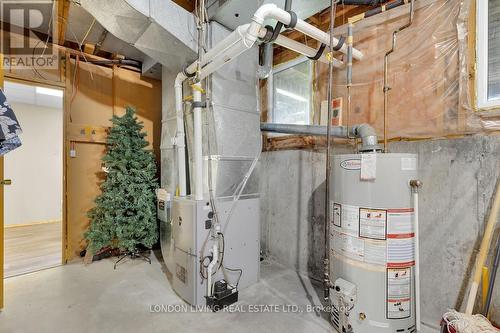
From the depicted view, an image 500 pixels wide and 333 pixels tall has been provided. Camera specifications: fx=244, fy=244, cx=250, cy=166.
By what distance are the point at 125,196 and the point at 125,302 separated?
1.32m

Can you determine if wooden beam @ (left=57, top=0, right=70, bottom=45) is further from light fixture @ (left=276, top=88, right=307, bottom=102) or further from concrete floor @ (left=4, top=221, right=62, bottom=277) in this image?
concrete floor @ (left=4, top=221, right=62, bottom=277)

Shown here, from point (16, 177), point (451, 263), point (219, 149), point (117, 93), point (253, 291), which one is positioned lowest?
point (253, 291)

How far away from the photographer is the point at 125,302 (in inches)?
90.7

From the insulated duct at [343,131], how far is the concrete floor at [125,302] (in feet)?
4.90

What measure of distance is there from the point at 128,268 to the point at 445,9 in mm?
4147

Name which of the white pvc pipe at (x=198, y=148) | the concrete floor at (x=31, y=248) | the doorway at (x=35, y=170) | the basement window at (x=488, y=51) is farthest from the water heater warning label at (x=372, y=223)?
the doorway at (x=35, y=170)

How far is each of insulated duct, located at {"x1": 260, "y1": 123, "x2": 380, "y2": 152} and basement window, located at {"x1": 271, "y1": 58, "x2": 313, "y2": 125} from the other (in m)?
0.38

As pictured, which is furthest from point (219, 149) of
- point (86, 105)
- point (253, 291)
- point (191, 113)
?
point (86, 105)

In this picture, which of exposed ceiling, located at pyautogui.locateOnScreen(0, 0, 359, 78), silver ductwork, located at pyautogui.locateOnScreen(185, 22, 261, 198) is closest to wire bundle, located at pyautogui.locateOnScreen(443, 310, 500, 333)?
silver ductwork, located at pyautogui.locateOnScreen(185, 22, 261, 198)

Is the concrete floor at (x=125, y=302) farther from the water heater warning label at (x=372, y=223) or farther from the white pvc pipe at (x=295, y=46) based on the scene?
the white pvc pipe at (x=295, y=46)

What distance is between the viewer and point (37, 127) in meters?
5.37

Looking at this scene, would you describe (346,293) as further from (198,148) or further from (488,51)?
(488,51)

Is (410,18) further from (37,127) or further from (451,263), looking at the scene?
(37,127)

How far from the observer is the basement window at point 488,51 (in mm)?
1737
